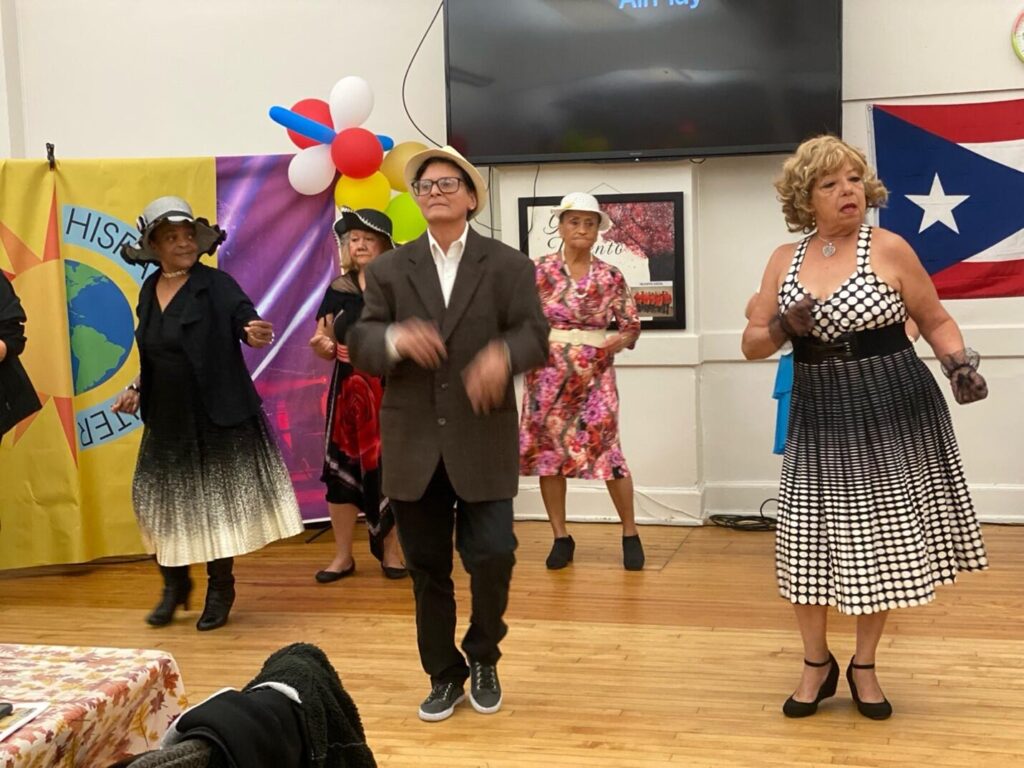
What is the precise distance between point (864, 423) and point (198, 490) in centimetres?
256

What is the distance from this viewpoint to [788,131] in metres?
→ 6.19

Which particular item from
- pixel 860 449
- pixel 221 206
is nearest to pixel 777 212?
pixel 221 206

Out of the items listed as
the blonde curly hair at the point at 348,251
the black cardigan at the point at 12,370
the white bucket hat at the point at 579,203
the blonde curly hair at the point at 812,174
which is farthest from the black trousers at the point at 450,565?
the black cardigan at the point at 12,370

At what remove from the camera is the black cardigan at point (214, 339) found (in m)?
4.66

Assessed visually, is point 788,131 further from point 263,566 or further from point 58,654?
point 58,654

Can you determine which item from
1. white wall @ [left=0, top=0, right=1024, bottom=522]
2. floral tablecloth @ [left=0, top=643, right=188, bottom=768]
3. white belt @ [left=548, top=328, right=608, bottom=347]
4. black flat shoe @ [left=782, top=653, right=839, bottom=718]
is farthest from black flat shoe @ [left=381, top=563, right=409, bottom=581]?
floral tablecloth @ [left=0, top=643, right=188, bottom=768]

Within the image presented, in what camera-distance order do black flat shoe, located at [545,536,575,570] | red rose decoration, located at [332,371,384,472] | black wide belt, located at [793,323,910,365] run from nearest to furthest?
black wide belt, located at [793,323,910,365]
red rose decoration, located at [332,371,384,472]
black flat shoe, located at [545,536,575,570]

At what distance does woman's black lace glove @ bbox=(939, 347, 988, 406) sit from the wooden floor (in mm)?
923

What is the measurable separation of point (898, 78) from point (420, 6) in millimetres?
2600

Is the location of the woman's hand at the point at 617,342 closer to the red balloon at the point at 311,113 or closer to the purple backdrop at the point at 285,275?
the purple backdrop at the point at 285,275

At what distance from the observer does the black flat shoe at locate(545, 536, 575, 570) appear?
5582mm

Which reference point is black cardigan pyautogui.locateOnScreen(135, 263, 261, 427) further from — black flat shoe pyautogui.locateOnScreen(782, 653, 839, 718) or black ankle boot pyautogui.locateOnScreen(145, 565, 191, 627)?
black flat shoe pyautogui.locateOnScreen(782, 653, 839, 718)

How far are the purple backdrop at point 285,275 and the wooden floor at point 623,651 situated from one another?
63 centimetres

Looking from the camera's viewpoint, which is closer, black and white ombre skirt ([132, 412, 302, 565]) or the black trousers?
the black trousers
